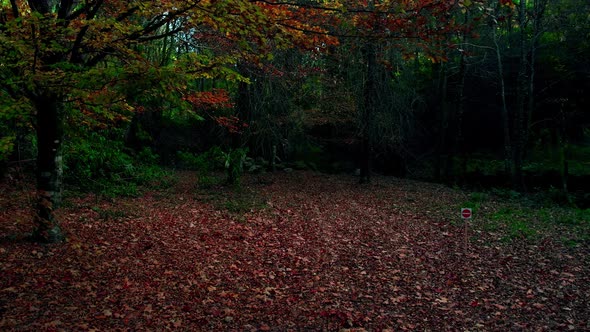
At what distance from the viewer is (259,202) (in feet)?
34.3

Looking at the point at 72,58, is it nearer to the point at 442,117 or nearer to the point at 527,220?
the point at 527,220

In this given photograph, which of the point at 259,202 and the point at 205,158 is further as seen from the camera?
the point at 205,158

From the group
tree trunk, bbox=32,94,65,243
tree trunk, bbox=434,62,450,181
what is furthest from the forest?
tree trunk, bbox=434,62,450,181

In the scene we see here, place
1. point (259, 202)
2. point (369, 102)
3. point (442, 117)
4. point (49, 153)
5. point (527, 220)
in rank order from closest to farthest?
point (49, 153)
point (527, 220)
point (259, 202)
point (369, 102)
point (442, 117)

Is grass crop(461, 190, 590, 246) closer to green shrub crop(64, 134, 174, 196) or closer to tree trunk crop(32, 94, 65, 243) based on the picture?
tree trunk crop(32, 94, 65, 243)

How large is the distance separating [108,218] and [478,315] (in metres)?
6.98

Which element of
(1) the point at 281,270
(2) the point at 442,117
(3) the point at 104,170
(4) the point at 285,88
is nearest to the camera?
(1) the point at 281,270

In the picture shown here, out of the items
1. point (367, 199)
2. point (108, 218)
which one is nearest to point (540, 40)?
point (367, 199)

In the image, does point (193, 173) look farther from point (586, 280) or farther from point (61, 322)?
point (586, 280)

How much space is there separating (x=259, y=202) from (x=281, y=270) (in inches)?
182

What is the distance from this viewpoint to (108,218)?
7715 mm

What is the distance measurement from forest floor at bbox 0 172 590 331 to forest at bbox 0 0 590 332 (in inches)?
1.2

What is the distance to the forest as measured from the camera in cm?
432

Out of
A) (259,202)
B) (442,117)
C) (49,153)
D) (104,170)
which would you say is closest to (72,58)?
(49,153)
